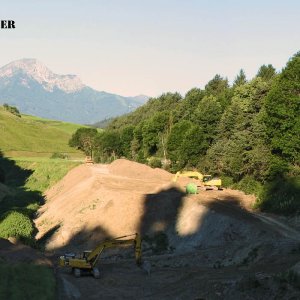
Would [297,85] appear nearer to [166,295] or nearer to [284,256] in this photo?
[284,256]

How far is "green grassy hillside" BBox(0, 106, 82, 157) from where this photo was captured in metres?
159

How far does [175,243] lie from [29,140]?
139 meters

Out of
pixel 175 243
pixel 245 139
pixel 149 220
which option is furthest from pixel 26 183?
pixel 175 243

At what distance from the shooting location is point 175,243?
41562 mm

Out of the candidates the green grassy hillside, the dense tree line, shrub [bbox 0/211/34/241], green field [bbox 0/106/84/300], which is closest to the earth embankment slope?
shrub [bbox 0/211/34/241]

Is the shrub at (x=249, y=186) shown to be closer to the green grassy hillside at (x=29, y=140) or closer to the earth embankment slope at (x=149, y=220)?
the earth embankment slope at (x=149, y=220)

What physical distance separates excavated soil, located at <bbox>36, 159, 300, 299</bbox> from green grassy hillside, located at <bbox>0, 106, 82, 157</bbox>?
329ft

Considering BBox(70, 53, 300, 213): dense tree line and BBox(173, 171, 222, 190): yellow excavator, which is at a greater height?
BBox(70, 53, 300, 213): dense tree line

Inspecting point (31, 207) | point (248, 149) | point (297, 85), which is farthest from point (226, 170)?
point (31, 207)

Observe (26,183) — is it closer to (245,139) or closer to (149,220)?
(245,139)

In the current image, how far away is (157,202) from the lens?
4822 cm

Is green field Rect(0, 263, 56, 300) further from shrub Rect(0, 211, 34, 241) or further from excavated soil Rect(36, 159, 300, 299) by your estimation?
shrub Rect(0, 211, 34, 241)

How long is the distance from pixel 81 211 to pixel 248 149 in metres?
27.8

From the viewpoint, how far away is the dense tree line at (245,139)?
186 feet
